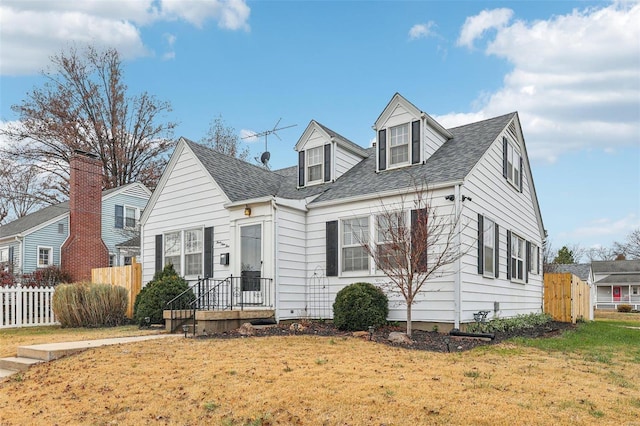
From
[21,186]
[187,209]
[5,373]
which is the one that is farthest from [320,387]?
[21,186]

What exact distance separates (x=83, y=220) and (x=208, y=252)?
1162cm

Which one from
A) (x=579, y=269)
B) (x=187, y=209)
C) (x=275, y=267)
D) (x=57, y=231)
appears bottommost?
(x=579, y=269)

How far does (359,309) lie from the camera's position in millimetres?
10836

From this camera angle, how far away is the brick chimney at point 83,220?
22.3 meters

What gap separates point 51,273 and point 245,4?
14604 millimetres

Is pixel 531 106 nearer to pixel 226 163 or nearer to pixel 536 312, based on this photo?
pixel 536 312

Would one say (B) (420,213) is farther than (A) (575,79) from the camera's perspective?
No

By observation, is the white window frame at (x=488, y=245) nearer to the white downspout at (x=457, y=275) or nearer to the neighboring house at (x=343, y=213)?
the neighboring house at (x=343, y=213)

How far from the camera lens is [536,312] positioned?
17641 millimetres

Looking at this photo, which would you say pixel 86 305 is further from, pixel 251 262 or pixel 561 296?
pixel 561 296

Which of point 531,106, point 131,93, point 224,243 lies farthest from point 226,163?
point 131,93

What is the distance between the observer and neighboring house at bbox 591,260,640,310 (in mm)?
47656

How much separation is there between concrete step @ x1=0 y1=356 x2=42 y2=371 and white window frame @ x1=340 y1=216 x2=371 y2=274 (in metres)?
7.06

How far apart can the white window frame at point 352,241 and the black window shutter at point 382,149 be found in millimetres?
1989
